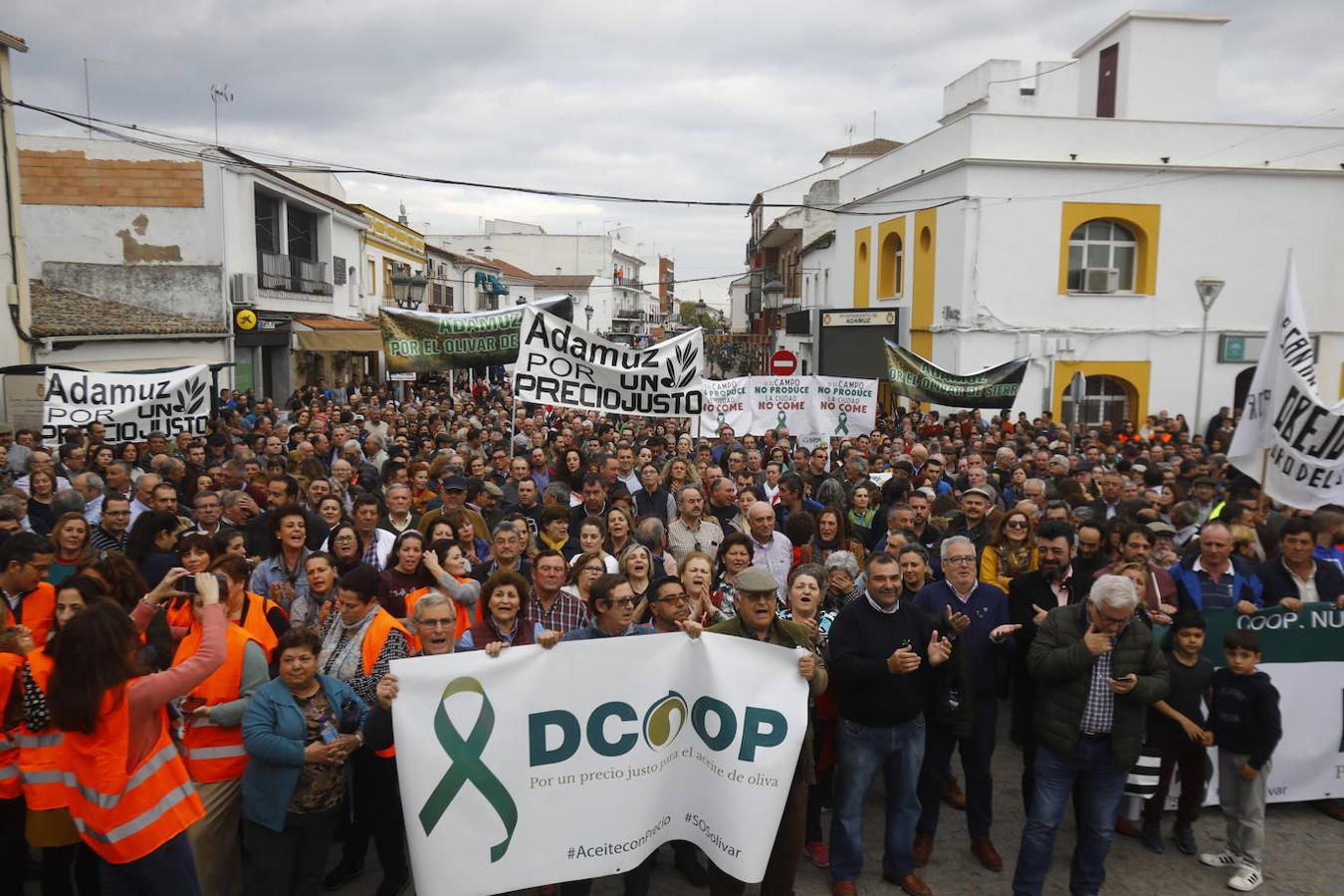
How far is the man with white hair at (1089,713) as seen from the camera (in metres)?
4.33

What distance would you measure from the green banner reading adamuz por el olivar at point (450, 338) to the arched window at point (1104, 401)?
15.7 metres

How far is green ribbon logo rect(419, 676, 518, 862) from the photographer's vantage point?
162 inches

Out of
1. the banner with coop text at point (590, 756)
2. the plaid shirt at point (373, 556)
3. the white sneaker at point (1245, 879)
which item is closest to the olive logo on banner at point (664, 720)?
the banner with coop text at point (590, 756)

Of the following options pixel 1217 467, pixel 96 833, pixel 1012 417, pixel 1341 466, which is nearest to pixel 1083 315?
pixel 1012 417

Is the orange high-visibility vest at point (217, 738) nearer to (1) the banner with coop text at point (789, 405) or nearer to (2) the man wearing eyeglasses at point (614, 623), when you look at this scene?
(2) the man wearing eyeglasses at point (614, 623)

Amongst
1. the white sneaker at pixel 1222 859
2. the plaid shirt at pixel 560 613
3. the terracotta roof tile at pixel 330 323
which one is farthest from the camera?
the terracotta roof tile at pixel 330 323

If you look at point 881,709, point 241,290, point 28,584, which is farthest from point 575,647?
point 241,290

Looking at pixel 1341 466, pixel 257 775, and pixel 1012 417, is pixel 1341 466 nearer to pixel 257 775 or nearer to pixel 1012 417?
pixel 257 775

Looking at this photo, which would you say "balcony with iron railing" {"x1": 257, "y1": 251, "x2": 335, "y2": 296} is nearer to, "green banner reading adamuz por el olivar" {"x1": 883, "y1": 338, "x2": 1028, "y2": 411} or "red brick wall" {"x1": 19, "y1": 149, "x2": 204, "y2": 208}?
"red brick wall" {"x1": 19, "y1": 149, "x2": 204, "y2": 208}

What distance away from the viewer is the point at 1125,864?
5121 millimetres

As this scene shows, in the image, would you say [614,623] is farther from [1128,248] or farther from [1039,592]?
[1128,248]

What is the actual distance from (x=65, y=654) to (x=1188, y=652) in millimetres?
5121

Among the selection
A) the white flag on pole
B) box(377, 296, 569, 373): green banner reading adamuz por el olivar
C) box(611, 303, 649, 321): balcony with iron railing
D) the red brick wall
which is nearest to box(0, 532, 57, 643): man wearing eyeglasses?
box(377, 296, 569, 373): green banner reading adamuz por el olivar

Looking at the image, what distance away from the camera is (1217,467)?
11.6m
